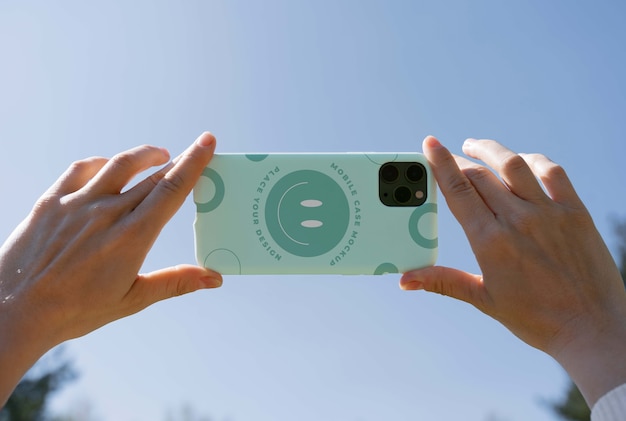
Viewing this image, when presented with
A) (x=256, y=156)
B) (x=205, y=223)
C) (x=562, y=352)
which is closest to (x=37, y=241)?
(x=205, y=223)

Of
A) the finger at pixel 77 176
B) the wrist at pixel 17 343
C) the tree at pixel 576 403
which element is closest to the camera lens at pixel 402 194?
the finger at pixel 77 176

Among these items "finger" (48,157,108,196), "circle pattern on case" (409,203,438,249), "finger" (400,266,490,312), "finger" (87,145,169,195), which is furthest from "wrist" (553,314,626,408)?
"finger" (48,157,108,196)

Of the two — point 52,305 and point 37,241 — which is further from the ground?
point 37,241

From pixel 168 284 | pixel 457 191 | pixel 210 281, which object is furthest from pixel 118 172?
pixel 457 191

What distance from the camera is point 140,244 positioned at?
3.62 metres

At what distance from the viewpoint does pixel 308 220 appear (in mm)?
4121

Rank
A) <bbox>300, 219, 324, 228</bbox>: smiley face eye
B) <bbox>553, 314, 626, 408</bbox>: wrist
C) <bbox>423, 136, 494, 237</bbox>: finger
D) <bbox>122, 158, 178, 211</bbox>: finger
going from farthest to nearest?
<bbox>300, 219, 324, 228</bbox>: smiley face eye
<bbox>122, 158, 178, 211</bbox>: finger
<bbox>423, 136, 494, 237</bbox>: finger
<bbox>553, 314, 626, 408</bbox>: wrist

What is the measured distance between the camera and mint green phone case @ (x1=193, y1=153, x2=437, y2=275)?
399cm

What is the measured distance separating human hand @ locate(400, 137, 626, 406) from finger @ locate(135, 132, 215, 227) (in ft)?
4.59

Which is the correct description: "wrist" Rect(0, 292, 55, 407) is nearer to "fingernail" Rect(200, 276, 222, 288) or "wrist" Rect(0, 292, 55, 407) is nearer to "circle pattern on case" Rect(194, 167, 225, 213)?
"fingernail" Rect(200, 276, 222, 288)

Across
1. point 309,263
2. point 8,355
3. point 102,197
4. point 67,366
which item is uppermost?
point 102,197

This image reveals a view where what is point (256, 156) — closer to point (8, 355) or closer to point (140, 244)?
point (140, 244)

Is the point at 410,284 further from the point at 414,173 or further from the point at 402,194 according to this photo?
the point at 414,173

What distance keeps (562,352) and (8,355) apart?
112 inches
